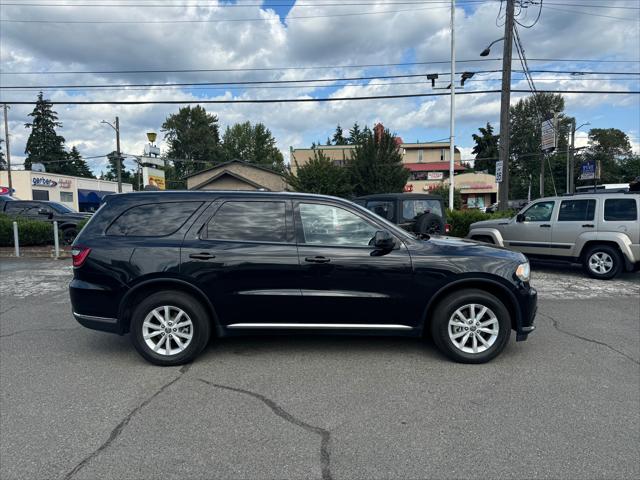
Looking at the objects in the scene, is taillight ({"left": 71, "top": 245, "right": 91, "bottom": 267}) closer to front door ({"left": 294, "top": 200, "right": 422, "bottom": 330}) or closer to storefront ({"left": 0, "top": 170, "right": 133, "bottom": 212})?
front door ({"left": 294, "top": 200, "right": 422, "bottom": 330})

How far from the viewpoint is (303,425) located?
3.13 meters

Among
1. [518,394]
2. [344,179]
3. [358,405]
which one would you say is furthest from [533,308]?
[344,179]

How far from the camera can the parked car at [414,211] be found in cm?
859

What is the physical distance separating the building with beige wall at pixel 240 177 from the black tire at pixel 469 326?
96.5ft

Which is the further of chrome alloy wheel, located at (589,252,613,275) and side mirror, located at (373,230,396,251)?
chrome alloy wheel, located at (589,252,613,275)

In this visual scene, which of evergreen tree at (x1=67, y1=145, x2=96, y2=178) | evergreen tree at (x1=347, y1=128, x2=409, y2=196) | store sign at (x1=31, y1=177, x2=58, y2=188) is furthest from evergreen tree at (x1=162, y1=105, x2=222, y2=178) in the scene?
evergreen tree at (x1=347, y1=128, x2=409, y2=196)

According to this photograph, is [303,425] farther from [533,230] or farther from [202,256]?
[533,230]

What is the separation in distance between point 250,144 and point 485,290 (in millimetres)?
77697

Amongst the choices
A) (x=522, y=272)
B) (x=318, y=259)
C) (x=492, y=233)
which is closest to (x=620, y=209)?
(x=492, y=233)

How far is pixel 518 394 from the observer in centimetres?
363

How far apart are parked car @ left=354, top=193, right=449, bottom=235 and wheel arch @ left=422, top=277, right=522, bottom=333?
13.5 feet

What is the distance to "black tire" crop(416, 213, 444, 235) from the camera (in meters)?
8.42

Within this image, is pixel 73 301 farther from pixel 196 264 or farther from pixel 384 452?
pixel 384 452

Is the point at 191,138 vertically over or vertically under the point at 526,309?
over
